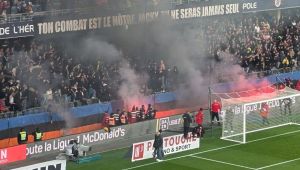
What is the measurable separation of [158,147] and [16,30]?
6.83 metres

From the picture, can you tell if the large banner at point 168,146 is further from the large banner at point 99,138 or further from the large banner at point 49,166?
the large banner at point 49,166

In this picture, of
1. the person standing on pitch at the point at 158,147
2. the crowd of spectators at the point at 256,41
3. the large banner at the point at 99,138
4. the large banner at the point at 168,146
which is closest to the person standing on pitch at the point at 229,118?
the large banner at the point at 168,146

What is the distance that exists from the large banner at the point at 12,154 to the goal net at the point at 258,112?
7634 millimetres

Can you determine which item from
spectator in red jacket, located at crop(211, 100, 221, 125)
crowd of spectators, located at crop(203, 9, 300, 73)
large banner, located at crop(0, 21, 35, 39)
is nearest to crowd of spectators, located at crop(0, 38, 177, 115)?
large banner, located at crop(0, 21, 35, 39)

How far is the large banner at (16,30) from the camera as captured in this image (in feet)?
86.1

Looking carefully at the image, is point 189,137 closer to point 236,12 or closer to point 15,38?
point 15,38

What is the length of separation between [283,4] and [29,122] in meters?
16.5

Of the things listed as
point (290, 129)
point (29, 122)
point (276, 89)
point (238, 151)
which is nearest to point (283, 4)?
point (276, 89)

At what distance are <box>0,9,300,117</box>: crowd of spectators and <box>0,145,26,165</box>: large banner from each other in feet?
8.59

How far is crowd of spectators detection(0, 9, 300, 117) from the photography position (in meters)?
27.2

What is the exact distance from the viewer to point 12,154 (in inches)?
925

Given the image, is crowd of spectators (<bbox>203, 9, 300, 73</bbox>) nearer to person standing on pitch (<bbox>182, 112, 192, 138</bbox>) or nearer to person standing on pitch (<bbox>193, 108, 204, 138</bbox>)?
person standing on pitch (<bbox>193, 108, 204, 138</bbox>)

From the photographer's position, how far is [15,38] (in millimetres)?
28516

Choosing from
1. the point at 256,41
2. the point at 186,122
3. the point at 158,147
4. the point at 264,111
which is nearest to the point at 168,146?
the point at 158,147
